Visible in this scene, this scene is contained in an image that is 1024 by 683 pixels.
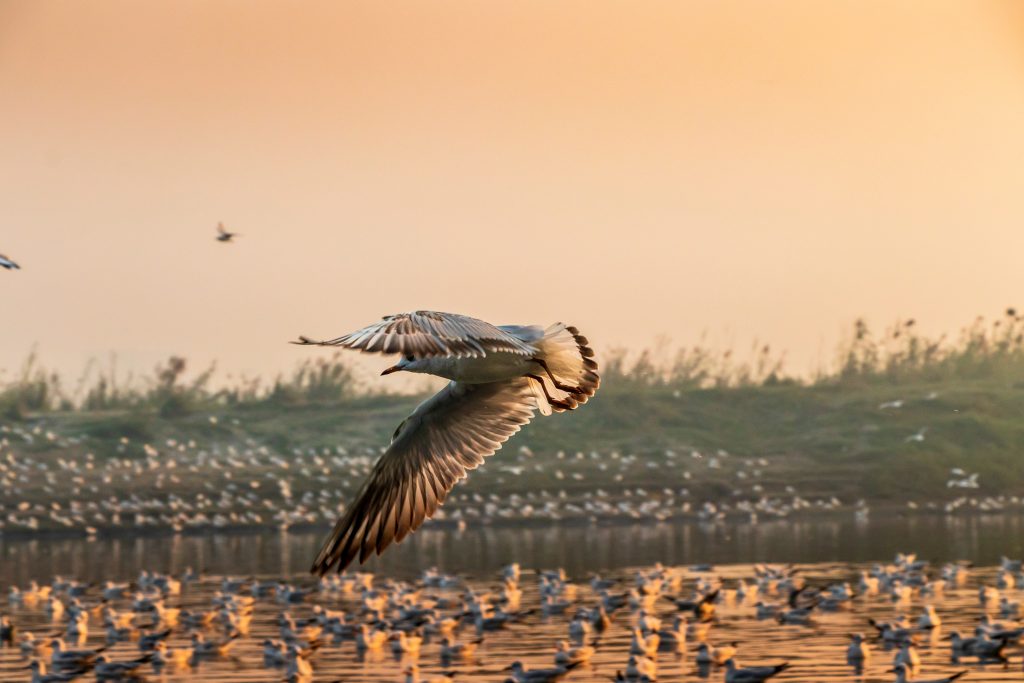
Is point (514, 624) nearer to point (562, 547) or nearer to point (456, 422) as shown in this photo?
point (562, 547)

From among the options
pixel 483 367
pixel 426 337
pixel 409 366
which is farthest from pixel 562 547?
pixel 426 337

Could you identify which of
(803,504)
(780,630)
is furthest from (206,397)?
(780,630)

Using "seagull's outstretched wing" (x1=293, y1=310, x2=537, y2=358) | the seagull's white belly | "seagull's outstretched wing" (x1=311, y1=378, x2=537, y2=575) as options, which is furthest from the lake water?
"seagull's outstretched wing" (x1=293, y1=310, x2=537, y2=358)

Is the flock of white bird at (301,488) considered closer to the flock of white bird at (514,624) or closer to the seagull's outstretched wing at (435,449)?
the flock of white bird at (514,624)

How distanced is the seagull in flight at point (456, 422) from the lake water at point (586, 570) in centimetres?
999

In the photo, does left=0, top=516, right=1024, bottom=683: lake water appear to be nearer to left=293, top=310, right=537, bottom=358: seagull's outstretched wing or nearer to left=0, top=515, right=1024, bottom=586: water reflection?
left=0, top=515, right=1024, bottom=586: water reflection

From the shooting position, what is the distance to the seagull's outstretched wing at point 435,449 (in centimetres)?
1107

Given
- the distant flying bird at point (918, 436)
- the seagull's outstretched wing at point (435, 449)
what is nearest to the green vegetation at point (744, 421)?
the distant flying bird at point (918, 436)

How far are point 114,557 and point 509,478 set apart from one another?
42.0 feet

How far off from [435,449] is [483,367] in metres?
0.95

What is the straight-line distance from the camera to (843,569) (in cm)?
3247

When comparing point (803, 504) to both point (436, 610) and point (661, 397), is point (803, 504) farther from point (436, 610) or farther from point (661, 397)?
point (436, 610)

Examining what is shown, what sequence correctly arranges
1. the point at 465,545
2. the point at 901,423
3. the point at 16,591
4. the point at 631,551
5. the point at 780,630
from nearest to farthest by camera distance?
the point at 780,630, the point at 16,591, the point at 631,551, the point at 465,545, the point at 901,423

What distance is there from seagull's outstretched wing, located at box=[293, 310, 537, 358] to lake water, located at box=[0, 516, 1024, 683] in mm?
12085
